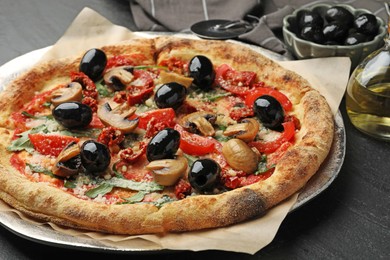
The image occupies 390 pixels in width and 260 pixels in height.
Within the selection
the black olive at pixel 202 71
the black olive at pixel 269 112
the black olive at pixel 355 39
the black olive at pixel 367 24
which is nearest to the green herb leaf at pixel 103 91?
the black olive at pixel 202 71

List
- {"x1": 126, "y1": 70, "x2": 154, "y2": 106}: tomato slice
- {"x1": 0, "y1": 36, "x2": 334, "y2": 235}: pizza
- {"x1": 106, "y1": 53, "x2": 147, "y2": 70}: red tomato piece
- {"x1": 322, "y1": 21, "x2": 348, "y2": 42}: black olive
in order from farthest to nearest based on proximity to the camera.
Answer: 1. {"x1": 322, "y1": 21, "x2": 348, "y2": 42}: black olive
2. {"x1": 106, "y1": 53, "x2": 147, "y2": 70}: red tomato piece
3. {"x1": 126, "y1": 70, "x2": 154, "y2": 106}: tomato slice
4. {"x1": 0, "y1": 36, "x2": 334, "y2": 235}: pizza

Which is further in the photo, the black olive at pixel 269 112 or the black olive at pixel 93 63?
the black olive at pixel 93 63

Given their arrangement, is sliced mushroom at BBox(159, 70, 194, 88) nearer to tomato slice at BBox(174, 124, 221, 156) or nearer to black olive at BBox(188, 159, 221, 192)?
tomato slice at BBox(174, 124, 221, 156)

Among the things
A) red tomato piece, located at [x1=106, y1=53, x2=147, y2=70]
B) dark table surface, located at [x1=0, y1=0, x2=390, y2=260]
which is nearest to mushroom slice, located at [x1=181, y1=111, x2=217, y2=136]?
dark table surface, located at [x1=0, y1=0, x2=390, y2=260]

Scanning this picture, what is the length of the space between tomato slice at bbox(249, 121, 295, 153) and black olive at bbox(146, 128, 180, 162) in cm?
53

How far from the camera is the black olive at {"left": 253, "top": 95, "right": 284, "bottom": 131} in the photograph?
4.23 m

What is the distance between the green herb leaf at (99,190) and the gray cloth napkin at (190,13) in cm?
243

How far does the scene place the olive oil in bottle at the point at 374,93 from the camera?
174 inches

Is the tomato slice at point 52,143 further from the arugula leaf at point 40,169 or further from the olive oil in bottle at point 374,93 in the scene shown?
the olive oil in bottle at point 374,93

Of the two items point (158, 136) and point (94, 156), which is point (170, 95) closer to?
point (158, 136)

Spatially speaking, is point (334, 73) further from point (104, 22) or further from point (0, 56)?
point (0, 56)

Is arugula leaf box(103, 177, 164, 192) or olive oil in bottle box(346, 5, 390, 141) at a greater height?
arugula leaf box(103, 177, 164, 192)

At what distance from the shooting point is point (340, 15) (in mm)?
5297

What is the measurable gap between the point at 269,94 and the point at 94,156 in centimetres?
141
